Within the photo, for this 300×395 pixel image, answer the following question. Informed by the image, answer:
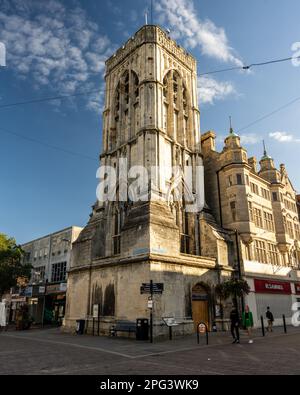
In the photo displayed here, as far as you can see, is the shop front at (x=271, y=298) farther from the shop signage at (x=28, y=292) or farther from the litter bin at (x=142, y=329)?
the shop signage at (x=28, y=292)

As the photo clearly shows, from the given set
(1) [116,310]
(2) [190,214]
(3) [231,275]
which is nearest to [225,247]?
(3) [231,275]

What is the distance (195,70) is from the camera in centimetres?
3631

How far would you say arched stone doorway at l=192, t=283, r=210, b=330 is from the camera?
2248 centimetres

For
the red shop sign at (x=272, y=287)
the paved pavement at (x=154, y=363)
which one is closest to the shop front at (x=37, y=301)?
the red shop sign at (x=272, y=287)

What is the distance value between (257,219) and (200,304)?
12615 mm

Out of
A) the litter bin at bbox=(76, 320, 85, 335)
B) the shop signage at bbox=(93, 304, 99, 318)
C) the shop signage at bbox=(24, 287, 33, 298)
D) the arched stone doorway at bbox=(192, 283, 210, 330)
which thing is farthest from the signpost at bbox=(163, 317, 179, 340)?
the shop signage at bbox=(24, 287, 33, 298)

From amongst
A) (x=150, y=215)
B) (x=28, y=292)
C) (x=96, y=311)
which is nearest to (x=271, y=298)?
(x=150, y=215)

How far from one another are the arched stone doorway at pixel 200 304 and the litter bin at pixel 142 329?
534 cm

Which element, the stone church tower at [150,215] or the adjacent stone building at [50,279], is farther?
the adjacent stone building at [50,279]

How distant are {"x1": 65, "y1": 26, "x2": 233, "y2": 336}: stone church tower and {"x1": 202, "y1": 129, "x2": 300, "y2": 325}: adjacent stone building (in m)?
2.87

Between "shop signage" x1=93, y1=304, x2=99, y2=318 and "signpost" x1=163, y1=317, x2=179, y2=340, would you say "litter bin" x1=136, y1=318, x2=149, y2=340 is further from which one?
"shop signage" x1=93, y1=304, x2=99, y2=318

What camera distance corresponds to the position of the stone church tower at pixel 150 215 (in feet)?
68.0

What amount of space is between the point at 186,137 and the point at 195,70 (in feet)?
33.1
